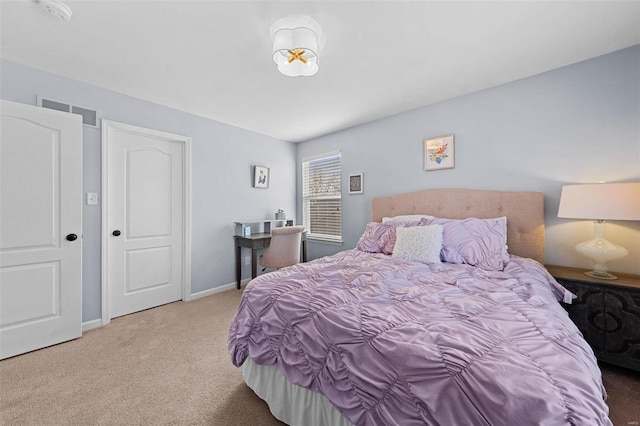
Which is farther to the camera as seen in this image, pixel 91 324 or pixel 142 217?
pixel 142 217

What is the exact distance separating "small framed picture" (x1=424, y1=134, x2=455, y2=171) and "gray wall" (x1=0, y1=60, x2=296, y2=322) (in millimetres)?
2406

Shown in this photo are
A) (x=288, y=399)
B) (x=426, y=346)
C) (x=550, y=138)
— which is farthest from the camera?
(x=550, y=138)

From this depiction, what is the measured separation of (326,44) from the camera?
1.88 metres

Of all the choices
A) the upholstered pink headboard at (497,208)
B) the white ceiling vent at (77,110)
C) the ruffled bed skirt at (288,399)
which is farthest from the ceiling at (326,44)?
the ruffled bed skirt at (288,399)

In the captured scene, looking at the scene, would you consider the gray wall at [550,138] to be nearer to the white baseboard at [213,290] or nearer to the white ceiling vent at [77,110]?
the white baseboard at [213,290]

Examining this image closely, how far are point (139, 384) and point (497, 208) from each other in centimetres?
331

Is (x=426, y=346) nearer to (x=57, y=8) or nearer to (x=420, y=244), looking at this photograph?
(x=420, y=244)

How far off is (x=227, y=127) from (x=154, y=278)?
2.21m

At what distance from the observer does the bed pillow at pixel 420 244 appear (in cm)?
221

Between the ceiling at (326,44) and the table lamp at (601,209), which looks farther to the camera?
the table lamp at (601,209)

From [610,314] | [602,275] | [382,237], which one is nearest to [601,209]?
[602,275]

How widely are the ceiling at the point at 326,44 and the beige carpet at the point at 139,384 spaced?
2.41 meters

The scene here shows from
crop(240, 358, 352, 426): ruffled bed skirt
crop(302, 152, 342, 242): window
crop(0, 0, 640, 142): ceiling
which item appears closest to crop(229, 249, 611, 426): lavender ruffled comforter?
crop(240, 358, 352, 426): ruffled bed skirt

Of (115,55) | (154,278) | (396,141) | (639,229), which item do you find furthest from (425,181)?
(154,278)
